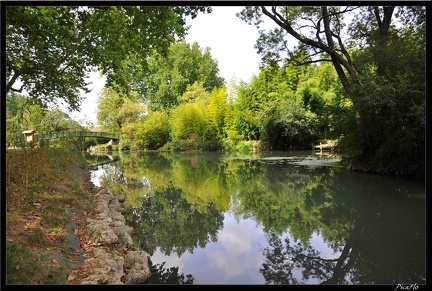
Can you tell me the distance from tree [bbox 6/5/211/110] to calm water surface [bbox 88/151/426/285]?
2.81 meters

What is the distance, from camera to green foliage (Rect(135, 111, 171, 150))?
90.3 feet

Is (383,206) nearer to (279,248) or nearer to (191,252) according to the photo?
(279,248)

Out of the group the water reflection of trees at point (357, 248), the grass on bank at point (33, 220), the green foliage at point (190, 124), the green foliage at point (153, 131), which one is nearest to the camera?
the grass on bank at point (33, 220)

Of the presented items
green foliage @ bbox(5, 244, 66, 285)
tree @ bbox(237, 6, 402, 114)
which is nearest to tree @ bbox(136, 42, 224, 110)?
tree @ bbox(237, 6, 402, 114)

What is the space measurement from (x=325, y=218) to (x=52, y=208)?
4364 mm

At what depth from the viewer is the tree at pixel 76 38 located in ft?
13.4

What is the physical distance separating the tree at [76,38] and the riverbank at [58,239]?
127cm

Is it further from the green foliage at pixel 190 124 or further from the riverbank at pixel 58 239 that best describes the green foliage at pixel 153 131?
the riverbank at pixel 58 239

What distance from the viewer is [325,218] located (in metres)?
5.81

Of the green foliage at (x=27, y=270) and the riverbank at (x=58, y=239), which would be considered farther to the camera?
the riverbank at (x=58, y=239)

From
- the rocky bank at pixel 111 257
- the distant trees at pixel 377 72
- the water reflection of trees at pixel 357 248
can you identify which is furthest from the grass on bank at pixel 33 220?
the distant trees at pixel 377 72

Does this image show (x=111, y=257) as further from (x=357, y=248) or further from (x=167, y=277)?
(x=357, y=248)
